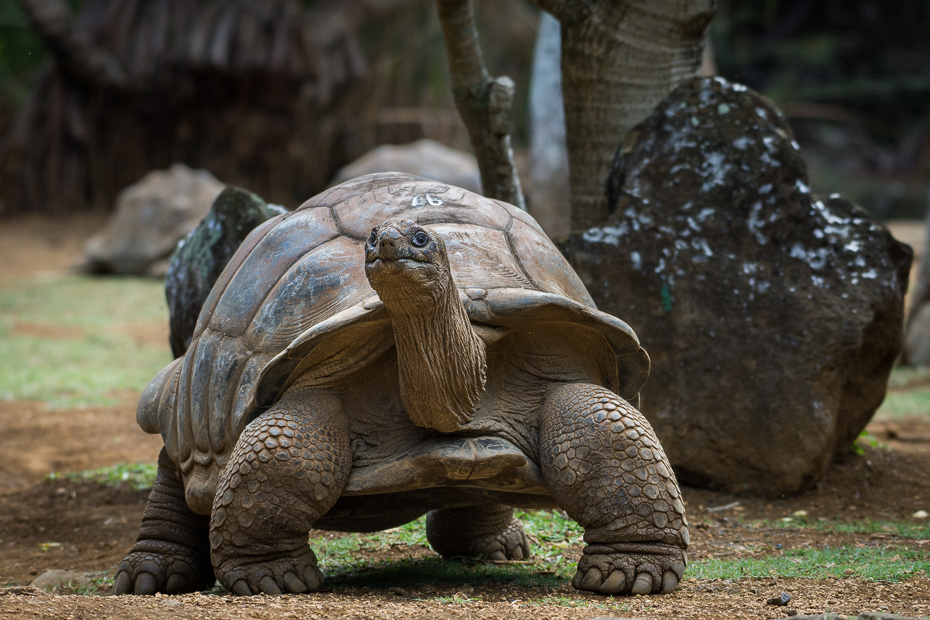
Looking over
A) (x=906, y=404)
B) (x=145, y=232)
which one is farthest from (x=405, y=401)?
(x=145, y=232)

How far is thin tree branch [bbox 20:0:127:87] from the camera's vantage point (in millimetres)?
12594

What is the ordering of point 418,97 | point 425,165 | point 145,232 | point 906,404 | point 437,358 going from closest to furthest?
point 437,358
point 906,404
point 145,232
point 425,165
point 418,97

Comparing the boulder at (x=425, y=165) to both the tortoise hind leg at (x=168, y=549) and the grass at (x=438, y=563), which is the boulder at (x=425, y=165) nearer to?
the grass at (x=438, y=563)

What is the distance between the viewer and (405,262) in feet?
6.84

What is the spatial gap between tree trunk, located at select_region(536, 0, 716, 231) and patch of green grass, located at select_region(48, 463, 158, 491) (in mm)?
2415

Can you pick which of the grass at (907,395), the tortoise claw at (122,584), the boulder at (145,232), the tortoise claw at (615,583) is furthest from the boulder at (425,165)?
the tortoise claw at (615,583)

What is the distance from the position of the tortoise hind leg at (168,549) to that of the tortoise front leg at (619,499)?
1250 mm

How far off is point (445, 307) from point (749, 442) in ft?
6.83

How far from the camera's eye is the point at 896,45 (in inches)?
663

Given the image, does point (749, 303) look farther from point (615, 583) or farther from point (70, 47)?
point (70, 47)

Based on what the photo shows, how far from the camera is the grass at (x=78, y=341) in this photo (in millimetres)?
6355

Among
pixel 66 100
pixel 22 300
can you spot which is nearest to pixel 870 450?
pixel 22 300

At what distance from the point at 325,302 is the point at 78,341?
6232 millimetres

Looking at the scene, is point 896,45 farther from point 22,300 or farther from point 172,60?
point 22,300
